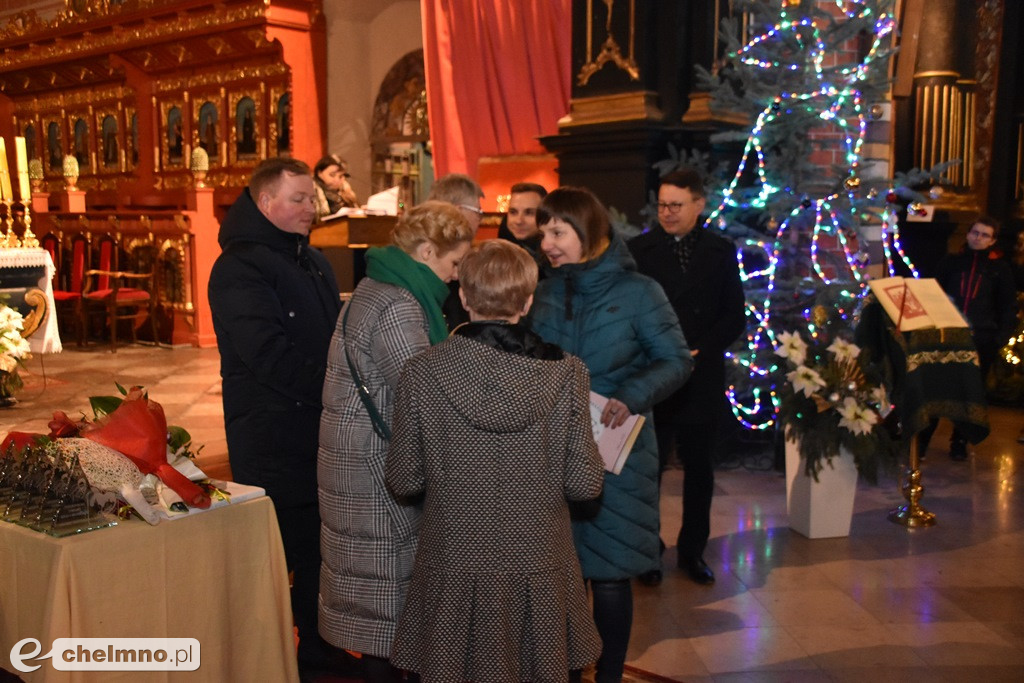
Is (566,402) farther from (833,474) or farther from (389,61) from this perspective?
(389,61)

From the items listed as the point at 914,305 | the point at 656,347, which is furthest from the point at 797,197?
the point at 656,347

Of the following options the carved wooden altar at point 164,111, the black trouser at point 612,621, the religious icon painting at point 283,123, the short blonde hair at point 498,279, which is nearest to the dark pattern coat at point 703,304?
the black trouser at point 612,621

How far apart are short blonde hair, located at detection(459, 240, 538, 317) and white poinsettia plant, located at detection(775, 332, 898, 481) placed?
110 inches

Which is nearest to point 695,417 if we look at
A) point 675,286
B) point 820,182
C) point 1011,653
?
point 675,286

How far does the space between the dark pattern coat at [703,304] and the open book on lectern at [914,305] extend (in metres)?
1.18

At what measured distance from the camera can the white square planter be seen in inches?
187

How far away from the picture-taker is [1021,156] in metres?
8.97

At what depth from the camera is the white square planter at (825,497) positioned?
4742 millimetres

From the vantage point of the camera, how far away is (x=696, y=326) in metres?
4.21

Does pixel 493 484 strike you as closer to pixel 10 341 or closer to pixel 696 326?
pixel 696 326

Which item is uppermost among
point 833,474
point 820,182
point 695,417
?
point 820,182

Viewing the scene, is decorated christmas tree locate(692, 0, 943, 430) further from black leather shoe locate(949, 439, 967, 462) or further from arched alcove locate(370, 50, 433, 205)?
arched alcove locate(370, 50, 433, 205)

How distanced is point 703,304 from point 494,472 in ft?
7.02

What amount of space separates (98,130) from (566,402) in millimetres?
14822
